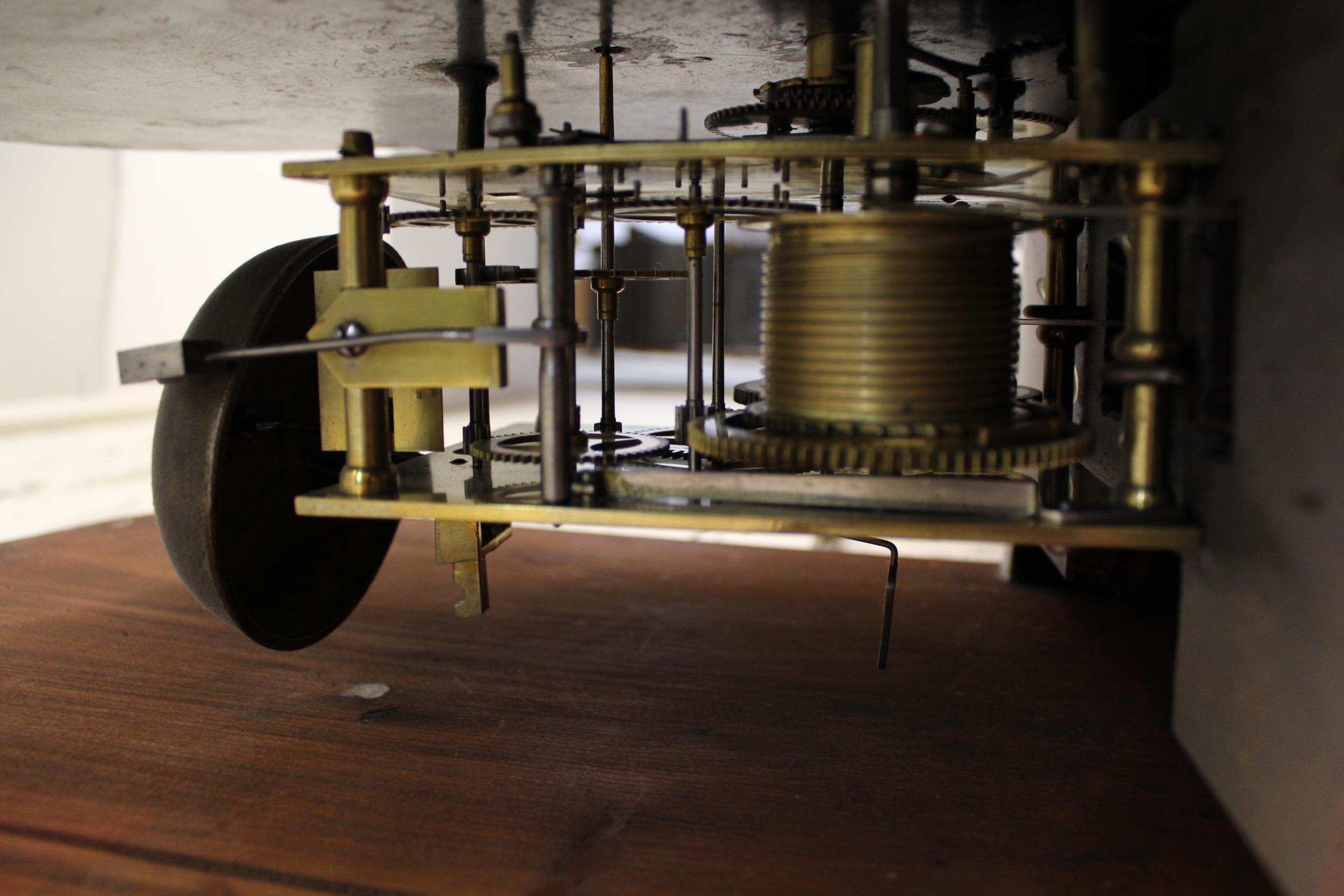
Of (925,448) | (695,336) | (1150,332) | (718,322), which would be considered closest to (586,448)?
(695,336)

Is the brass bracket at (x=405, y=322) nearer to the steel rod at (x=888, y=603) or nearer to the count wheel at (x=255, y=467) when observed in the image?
the count wheel at (x=255, y=467)

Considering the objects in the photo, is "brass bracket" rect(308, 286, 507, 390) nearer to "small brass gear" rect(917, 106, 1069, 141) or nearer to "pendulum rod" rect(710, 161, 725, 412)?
"pendulum rod" rect(710, 161, 725, 412)

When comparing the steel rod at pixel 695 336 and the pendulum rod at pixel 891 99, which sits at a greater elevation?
the pendulum rod at pixel 891 99

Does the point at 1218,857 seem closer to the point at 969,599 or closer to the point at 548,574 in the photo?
the point at 969,599

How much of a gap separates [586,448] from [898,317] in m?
0.53

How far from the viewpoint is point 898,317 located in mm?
1156

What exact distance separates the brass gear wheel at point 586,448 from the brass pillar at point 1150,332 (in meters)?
0.62

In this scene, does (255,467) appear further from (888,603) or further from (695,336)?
(888,603)

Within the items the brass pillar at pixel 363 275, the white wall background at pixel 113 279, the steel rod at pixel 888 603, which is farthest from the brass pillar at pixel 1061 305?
the white wall background at pixel 113 279

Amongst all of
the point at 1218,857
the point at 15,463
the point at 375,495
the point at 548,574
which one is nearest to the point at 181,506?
the point at 375,495

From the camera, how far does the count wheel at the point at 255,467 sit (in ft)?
4.73

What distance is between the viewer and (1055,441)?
46.4 inches

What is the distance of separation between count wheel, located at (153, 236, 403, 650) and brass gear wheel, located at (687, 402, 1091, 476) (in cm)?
64

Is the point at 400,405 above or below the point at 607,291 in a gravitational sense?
below
